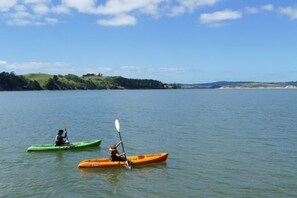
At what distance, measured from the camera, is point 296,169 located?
27.2m

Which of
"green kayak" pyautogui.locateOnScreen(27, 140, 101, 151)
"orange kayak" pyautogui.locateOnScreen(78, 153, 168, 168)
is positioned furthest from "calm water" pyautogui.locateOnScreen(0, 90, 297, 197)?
"green kayak" pyautogui.locateOnScreen(27, 140, 101, 151)

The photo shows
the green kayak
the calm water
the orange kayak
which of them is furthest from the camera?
the green kayak

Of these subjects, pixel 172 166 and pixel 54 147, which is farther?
pixel 54 147

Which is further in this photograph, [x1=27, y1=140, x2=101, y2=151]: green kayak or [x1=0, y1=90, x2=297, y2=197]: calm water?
[x1=27, y1=140, x2=101, y2=151]: green kayak

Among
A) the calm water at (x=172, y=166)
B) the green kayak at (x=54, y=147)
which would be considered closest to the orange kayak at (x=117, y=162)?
the calm water at (x=172, y=166)

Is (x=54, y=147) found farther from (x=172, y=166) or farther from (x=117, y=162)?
(x=172, y=166)

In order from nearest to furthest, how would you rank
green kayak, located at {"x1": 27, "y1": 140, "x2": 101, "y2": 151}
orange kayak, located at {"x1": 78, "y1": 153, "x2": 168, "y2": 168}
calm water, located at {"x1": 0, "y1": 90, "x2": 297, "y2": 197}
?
calm water, located at {"x1": 0, "y1": 90, "x2": 297, "y2": 197} → orange kayak, located at {"x1": 78, "y1": 153, "x2": 168, "y2": 168} → green kayak, located at {"x1": 27, "y1": 140, "x2": 101, "y2": 151}

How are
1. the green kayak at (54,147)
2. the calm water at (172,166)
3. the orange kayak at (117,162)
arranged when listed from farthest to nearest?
1. the green kayak at (54,147)
2. the orange kayak at (117,162)
3. the calm water at (172,166)

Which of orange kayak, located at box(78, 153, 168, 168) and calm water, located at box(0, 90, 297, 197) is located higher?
orange kayak, located at box(78, 153, 168, 168)

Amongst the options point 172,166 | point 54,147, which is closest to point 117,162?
point 172,166

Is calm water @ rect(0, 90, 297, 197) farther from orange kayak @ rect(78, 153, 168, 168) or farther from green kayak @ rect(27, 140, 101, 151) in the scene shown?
green kayak @ rect(27, 140, 101, 151)

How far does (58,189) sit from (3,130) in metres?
29.5

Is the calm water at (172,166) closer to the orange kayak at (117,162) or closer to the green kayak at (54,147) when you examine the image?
the orange kayak at (117,162)

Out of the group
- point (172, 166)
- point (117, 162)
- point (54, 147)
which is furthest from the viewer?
point (54, 147)
